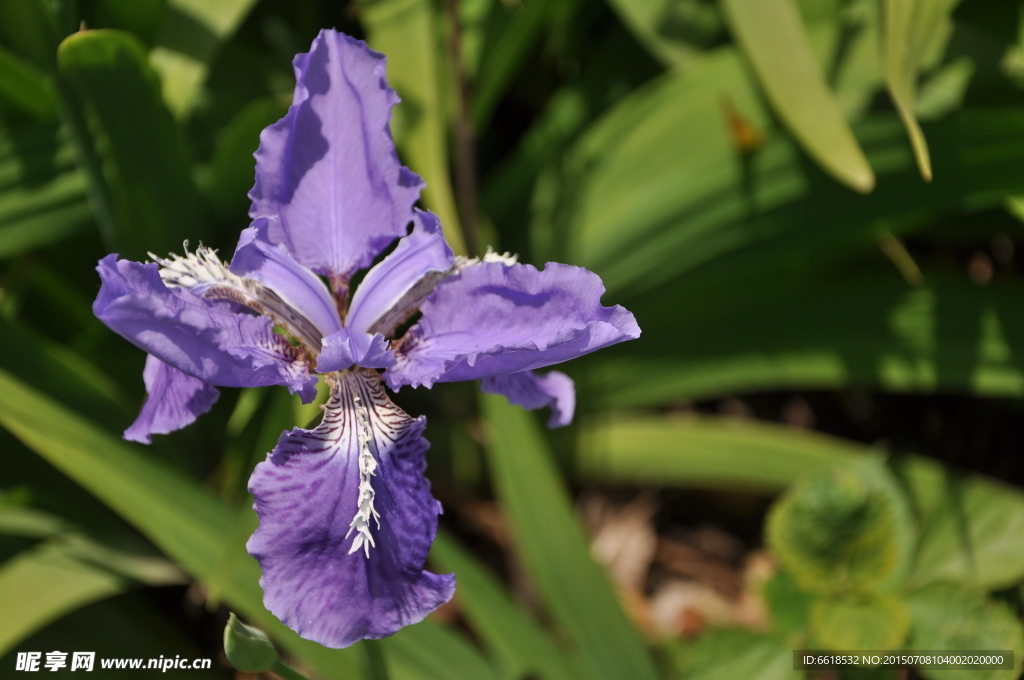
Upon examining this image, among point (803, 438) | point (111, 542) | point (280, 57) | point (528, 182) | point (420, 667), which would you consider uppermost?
point (280, 57)

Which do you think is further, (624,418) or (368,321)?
(624,418)

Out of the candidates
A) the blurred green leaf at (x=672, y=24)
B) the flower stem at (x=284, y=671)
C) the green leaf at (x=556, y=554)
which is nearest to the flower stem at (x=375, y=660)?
the flower stem at (x=284, y=671)

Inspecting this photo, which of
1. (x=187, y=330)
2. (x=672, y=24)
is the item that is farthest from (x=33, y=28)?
(x=672, y=24)

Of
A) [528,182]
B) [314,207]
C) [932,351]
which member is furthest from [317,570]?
[932,351]

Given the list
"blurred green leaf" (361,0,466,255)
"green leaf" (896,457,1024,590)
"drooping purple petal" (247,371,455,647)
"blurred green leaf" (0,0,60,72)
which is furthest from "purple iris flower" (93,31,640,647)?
"green leaf" (896,457,1024,590)

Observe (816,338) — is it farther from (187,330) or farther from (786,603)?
(187,330)

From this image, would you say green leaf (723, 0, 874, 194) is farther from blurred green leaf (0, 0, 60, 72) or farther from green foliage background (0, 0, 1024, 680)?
blurred green leaf (0, 0, 60, 72)

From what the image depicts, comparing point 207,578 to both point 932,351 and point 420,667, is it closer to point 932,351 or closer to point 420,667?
point 420,667
